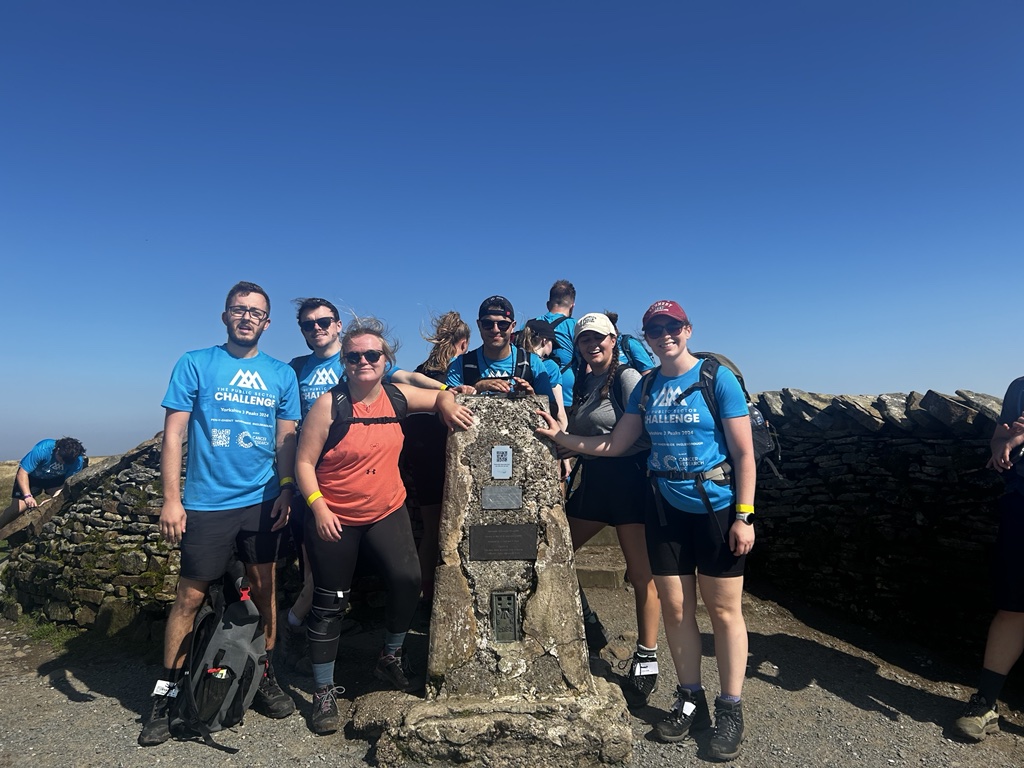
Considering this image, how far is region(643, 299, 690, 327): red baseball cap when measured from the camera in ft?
13.0

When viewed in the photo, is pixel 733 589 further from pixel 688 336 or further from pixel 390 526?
pixel 390 526

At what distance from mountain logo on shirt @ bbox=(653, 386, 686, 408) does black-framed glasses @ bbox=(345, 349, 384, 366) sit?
1.94m

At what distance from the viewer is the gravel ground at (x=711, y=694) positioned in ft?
13.3

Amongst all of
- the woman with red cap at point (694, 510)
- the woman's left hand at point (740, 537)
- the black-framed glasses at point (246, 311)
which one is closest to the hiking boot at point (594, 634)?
the woman with red cap at point (694, 510)

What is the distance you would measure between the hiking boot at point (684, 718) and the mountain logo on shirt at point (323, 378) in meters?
3.50

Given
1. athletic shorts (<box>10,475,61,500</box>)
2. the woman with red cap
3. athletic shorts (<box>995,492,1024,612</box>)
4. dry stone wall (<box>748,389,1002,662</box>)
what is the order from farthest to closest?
athletic shorts (<box>10,475,61,500</box>)
dry stone wall (<box>748,389,1002,662</box>)
athletic shorts (<box>995,492,1024,612</box>)
the woman with red cap

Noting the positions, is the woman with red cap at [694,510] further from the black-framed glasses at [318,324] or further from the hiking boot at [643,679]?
the black-framed glasses at [318,324]

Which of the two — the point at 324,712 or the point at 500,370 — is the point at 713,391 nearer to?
the point at 500,370

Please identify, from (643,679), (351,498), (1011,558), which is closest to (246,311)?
(351,498)

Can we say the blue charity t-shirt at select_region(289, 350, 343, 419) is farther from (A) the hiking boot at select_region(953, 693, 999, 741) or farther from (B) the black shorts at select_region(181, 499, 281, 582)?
(A) the hiking boot at select_region(953, 693, 999, 741)

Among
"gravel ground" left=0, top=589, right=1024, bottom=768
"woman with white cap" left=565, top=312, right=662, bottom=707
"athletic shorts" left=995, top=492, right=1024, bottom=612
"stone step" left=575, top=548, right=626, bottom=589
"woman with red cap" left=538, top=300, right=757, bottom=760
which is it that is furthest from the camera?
"stone step" left=575, top=548, right=626, bottom=589

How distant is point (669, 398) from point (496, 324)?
1454mm

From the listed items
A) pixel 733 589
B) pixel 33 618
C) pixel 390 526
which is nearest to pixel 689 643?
pixel 733 589

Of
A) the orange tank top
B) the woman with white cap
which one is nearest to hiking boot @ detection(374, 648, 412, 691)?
the orange tank top
